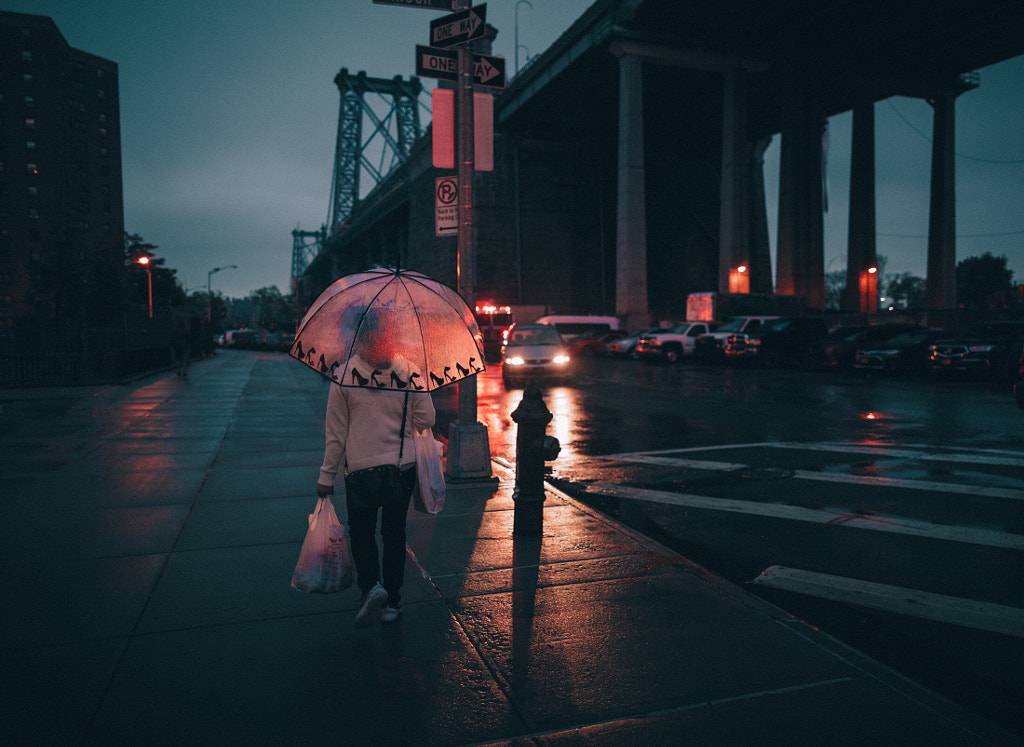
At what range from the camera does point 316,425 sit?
1201 cm

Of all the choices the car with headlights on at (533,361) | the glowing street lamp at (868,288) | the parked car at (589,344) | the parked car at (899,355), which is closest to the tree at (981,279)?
the glowing street lamp at (868,288)

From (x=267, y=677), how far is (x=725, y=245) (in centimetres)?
4574

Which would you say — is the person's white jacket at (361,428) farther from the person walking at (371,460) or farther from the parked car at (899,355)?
the parked car at (899,355)

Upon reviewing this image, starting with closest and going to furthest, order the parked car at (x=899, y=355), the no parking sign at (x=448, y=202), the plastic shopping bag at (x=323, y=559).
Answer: the plastic shopping bag at (x=323, y=559)
the no parking sign at (x=448, y=202)
the parked car at (x=899, y=355)

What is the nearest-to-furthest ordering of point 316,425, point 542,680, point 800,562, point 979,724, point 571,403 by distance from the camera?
point 979,724 → point 542,680 → point 800,562 → point 316,425 → point 571,403

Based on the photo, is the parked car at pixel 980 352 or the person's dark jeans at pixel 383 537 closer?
the person's dark jeans at pixel 383 537

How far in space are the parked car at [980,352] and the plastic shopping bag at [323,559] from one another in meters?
20.9

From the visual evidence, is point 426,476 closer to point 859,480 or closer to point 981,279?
point 859,480

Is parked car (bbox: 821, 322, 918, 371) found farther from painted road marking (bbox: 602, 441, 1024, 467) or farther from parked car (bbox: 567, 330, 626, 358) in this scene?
painted road marking (bbox: 602, 441, 1024, 467)

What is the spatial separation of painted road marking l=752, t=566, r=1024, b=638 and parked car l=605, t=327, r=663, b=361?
29.4 metres

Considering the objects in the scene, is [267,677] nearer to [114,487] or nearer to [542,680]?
[542,680]

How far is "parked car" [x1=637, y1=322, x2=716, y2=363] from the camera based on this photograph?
30.8m

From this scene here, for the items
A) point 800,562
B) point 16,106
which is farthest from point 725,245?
point 16,106

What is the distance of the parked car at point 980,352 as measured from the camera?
19.8m
